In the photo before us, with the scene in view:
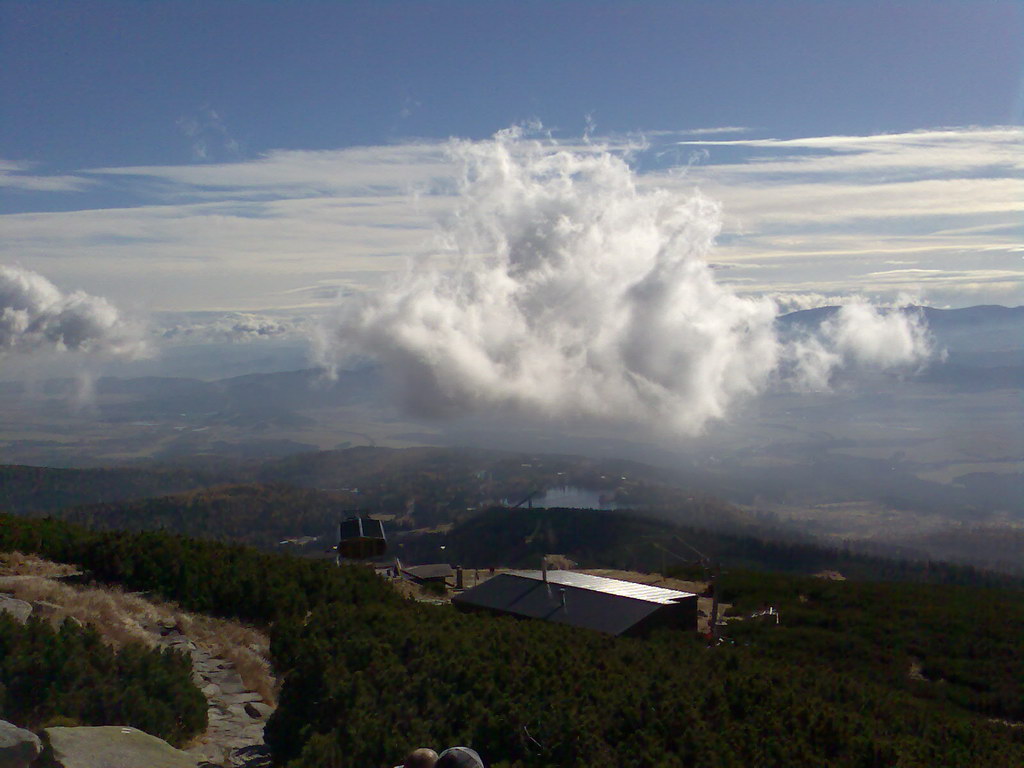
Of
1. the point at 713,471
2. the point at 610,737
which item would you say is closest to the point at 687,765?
the point at 610,737

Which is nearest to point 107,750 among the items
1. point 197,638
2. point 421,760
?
point 421,760

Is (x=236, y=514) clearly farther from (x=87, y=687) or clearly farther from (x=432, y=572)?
(x=87, y=687)

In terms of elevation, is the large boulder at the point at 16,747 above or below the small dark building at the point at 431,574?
above

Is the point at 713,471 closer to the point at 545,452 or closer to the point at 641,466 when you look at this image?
the point at 641,466

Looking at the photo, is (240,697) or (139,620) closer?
(240,697)

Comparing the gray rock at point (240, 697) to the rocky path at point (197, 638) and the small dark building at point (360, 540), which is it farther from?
the small dark building at point (360, 540)

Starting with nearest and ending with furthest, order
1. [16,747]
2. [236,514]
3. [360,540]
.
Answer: [16,747] → [360,540] → [236,514]

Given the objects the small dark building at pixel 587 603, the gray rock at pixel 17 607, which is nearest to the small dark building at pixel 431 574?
the small dark building at pixel 587 603
